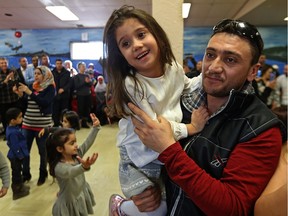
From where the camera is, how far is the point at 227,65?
903 millimetres

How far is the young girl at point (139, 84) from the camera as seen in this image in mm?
1054

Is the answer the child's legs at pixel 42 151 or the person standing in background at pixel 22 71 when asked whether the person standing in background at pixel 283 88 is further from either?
the person standing in background at pixel 22 71

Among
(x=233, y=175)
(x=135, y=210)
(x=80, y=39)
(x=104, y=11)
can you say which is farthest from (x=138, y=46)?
(x=80, y=39)

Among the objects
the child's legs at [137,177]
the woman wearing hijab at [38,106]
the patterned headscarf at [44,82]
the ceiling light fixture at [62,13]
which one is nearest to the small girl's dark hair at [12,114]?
the woman wearing hijab at [38,106]

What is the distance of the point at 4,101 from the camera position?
3.79 metres

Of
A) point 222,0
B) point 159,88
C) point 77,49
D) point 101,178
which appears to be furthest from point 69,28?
point 159,88

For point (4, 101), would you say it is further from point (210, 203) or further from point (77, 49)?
point (77, 49)

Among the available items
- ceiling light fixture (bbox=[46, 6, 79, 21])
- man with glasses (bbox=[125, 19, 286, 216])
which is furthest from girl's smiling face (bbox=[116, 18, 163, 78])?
ceiling light fixture (bbox=[46, 6, 79, 21])

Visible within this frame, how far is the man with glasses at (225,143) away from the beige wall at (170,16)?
26.5 inches

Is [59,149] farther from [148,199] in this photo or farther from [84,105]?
[84,105]

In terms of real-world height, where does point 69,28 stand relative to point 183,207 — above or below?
above

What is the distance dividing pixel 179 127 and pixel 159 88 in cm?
22

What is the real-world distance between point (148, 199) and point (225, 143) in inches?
16.1

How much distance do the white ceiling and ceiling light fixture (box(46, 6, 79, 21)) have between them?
0.16 metres
